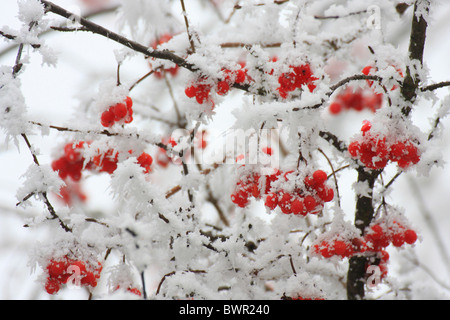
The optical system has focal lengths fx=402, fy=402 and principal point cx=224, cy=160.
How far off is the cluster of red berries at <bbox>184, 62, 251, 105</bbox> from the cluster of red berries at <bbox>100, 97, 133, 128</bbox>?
22 centimetres

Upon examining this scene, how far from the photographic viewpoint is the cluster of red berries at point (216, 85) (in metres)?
1.39

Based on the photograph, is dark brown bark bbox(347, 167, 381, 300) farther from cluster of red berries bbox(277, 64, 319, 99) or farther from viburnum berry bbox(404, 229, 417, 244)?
cluster of red berries bbox(277, 64, 319, 99)

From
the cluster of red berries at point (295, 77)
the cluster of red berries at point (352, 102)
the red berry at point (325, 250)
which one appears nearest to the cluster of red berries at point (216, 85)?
the cluster of red berries at point (295, 77)

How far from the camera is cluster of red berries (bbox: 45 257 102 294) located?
4.05 ft

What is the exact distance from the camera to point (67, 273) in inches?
49.2

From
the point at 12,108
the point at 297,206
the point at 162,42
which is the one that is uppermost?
the point at 162,42

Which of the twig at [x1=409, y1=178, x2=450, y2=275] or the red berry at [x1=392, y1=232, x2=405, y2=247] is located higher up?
the twig at [x1=409, y1=178, x2=450, y2=275]

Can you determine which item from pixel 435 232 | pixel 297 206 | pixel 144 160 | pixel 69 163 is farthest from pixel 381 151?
pixel 435 232

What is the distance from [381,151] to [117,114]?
0.88 m

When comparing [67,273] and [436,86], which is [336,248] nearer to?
[436,86]

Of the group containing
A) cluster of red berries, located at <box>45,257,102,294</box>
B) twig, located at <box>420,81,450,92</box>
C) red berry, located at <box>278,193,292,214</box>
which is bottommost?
Result: cluster of red berries, located at <box>45,257,102,294</box>

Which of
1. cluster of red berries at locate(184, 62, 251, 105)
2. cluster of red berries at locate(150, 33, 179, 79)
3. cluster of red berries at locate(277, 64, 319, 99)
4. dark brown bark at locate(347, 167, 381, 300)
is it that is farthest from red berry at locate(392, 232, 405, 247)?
cluster of red berries at locate(150, 33, 179, 79)

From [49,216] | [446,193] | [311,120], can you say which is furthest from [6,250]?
[446,193]

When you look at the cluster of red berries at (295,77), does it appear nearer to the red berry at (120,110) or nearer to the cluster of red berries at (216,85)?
the cluster of red berries at (216,85)
